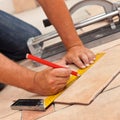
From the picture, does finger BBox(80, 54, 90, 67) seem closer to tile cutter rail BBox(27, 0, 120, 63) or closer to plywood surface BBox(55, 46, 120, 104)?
plywood surface BBox(55, 46, 120, 104)

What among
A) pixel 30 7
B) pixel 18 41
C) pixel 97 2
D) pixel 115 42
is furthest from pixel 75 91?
pixel 30 7

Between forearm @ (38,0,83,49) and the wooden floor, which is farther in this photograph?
forearm @ (38,0,83,49)

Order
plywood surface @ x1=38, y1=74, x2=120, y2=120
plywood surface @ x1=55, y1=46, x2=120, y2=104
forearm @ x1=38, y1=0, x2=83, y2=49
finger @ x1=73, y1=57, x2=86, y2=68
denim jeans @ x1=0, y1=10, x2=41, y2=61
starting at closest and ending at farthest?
plywood surface @ x1=38, y1=74, x2=120, y2=120, plywood surface @ x1=55, y1=46, x2=120, y2=104, finger @ x1=73, y1=57, x2=86, y2=68, forearm @ x1=38, y1=0, x2=83, y2=49, denim jeans @ x1=0, y1=10, x2=41, y2=61

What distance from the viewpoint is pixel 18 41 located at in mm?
1613

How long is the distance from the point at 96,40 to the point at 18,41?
0.46 metres

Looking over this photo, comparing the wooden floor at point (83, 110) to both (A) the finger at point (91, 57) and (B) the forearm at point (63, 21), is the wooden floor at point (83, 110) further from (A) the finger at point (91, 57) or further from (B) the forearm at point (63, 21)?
(B) the forearm at point (63, 21)

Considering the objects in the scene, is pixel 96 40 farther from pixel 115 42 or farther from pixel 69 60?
pixel 69 60

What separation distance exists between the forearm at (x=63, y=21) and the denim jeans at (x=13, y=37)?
420 millimetres

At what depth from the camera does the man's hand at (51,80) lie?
91cm

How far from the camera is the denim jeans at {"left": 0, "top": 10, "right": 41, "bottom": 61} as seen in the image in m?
1.60

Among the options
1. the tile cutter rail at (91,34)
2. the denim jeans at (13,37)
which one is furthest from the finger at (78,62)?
the denim jeans at (13,37)

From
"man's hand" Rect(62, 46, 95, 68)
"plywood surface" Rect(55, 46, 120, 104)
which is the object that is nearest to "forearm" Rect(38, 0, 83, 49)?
"man's hand" Rect(62, 46, 95, 68)

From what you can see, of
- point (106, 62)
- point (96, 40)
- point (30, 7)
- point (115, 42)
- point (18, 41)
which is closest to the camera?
point (106, 62)

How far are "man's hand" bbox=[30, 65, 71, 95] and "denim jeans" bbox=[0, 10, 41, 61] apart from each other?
25.4 inches
